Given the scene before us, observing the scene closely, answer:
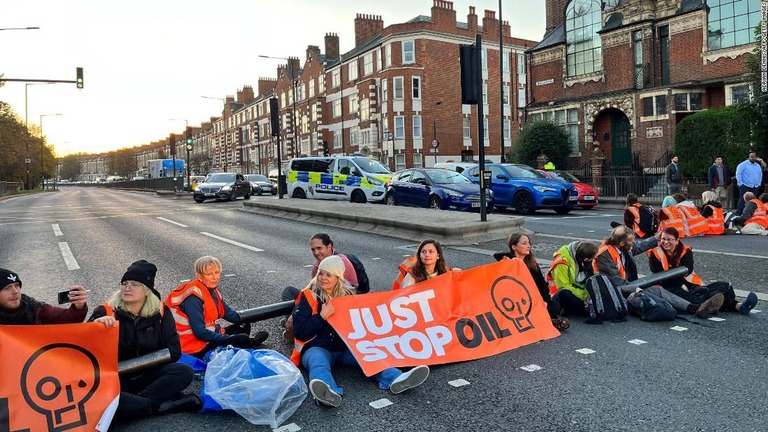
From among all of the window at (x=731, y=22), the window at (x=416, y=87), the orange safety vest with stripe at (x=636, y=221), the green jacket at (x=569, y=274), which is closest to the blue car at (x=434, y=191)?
the orange safety vest with stripe at (x=636, y=221)

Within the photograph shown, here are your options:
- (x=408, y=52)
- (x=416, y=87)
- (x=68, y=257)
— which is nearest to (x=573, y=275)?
(x=68, y=257)

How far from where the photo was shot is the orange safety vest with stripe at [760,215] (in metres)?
14.1

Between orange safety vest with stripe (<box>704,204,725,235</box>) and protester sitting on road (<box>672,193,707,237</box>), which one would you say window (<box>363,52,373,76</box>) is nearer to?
protester sitting on road (<box>672,193,707,237</box>)

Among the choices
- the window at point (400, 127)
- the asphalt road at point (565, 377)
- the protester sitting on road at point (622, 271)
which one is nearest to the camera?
the asphalt road at point (565, 377)

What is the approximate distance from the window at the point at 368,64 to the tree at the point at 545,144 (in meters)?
23.0

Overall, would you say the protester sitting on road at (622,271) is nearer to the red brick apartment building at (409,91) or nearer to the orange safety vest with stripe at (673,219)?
the orange safety vest with stripe at (673,219)

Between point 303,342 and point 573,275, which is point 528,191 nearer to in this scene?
point 573,275

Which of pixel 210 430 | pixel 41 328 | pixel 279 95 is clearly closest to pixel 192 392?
pixel 210 430

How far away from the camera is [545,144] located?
35.3 m

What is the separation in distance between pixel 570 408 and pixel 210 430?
101 inches

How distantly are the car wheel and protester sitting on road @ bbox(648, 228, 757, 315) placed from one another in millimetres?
13048

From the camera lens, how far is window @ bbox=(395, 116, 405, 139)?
52.0m

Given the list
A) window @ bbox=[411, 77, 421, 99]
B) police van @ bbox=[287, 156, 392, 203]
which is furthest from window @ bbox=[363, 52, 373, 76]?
police van @ bbox=[287, 156, 392, 203]

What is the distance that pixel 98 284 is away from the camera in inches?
371
